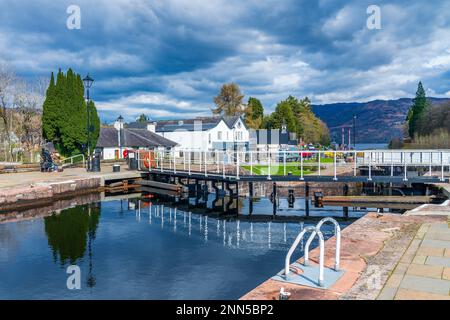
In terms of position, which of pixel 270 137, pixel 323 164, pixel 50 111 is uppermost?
pixel 50 111

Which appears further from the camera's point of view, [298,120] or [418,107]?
[298,120]

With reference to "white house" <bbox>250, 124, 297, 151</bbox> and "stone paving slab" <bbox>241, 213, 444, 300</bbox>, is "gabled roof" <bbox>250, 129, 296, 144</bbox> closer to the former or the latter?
"white house" <bbox>250, 124, 297, 151</bbox>

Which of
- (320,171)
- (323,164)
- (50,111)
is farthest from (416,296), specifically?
(50,111)

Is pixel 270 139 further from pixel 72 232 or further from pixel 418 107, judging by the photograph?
pixel 72 232

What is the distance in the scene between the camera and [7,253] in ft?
37.3

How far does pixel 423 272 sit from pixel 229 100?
77308 millimetres

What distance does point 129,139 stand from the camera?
1845 inches

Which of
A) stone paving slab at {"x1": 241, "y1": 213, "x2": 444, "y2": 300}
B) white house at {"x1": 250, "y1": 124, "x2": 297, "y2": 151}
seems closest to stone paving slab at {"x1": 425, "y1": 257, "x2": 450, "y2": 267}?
stone paving slab at {"x1": 241, "y1": 213, "x2": 444, "y2": 300}

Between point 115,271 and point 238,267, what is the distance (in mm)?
3206

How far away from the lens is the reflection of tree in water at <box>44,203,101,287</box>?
11.5m

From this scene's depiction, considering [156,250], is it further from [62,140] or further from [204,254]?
[62,140]
